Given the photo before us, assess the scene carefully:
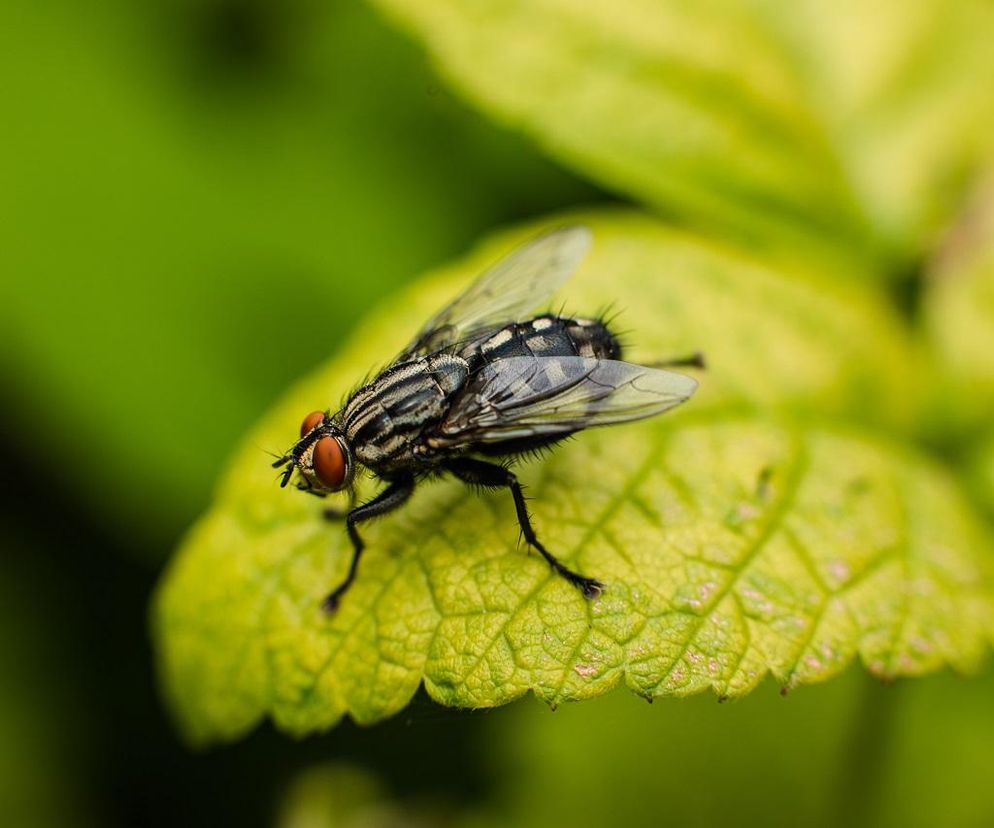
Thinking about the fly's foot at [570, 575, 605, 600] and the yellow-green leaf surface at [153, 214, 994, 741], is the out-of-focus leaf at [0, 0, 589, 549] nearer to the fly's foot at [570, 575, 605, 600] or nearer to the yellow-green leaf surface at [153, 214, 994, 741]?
the yellow-green leaf surface at [153, 214, 994, 741]

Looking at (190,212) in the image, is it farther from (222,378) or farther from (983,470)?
(983,470)

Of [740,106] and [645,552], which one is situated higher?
[740,106]

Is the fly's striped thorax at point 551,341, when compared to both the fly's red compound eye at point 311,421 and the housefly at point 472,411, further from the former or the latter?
the fly's red compound eye at point 311,421

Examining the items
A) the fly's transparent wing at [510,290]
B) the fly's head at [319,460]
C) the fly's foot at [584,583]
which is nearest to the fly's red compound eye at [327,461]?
the fly's head at [319,460]

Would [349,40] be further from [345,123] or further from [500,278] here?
[500,278]

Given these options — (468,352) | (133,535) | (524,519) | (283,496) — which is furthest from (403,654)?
(133,535)

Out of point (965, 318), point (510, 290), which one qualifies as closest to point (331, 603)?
point (510, 290)
